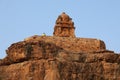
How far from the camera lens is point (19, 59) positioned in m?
71.8

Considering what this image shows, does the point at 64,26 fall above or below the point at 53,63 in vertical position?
above

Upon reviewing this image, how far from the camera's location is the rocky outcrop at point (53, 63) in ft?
224

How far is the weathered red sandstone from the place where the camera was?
68250 millimetres

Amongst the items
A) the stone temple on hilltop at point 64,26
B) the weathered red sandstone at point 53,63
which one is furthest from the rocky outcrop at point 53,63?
the stone temple on hilltop at point 64,26

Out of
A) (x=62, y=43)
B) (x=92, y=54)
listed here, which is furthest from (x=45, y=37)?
(x=92, y=54)

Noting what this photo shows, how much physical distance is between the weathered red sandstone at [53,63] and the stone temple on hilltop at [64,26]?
46.0ft

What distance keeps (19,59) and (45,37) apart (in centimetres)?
1114

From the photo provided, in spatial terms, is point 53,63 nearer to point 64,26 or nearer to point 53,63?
point 53,63

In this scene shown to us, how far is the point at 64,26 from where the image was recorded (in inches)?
3593

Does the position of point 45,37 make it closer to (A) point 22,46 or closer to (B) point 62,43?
(B) point 62,43

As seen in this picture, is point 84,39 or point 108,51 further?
point 84,39

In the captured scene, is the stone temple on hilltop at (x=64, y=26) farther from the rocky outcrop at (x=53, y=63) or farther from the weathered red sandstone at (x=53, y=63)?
the rocky outcrop at (x=53, y=63)

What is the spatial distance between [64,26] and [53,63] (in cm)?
2402

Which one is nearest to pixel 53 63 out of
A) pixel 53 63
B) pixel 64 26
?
pixel 53 63
